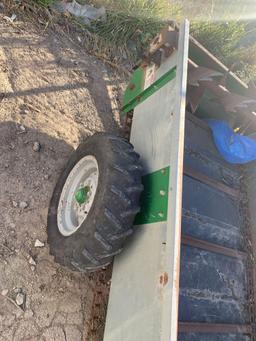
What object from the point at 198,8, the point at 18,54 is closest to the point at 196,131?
the point at 18,54

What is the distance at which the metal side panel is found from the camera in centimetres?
189

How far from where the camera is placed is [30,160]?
2938 millimetres

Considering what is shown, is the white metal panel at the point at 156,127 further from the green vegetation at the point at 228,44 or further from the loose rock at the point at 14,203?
the green vegetation at the point at 228,44

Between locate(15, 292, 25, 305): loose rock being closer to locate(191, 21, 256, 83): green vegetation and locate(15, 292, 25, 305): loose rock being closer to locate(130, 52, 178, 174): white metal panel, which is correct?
locate(130, 52, 178, 174): white metal panel

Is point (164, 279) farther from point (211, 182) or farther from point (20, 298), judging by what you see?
point (211, 182)

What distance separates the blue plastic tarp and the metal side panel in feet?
2.74

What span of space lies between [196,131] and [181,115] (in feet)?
3.61

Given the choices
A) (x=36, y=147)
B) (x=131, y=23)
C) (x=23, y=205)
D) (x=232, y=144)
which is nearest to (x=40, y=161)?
(x=36, y=147)

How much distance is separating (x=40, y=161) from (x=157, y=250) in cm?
135

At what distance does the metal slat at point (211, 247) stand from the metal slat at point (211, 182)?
1.72 feet

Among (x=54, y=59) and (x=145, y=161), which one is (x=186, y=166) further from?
(x=54, y=59)

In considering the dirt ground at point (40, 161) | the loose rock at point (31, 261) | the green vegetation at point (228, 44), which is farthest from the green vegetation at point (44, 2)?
the loose rock at point (31, 261)

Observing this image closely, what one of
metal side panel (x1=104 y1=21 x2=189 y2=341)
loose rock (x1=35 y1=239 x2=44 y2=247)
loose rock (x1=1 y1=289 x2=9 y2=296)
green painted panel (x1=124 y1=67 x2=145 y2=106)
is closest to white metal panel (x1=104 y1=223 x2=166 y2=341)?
metal side panel (x1=104 y1=21 x2=189 y2=341)

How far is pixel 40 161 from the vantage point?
299 cm
